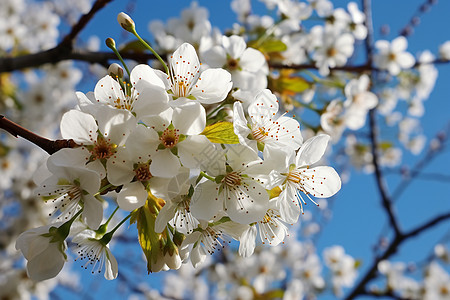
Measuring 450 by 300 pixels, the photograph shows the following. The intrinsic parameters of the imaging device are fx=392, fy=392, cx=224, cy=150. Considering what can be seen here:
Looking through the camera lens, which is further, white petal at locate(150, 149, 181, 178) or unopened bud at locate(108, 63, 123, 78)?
unopened bud at locate(108, 63, 123, 78)

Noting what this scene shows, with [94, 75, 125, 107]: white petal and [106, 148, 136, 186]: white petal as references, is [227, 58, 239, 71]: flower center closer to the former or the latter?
[94, 75, 125, 107]: white petal

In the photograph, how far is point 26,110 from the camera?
4.30 metres

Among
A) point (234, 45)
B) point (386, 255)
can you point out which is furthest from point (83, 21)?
point (386, 255)

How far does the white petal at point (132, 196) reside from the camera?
93 cm

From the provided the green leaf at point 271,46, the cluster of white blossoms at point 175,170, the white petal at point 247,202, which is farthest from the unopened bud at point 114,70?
the green leaf at point 271,46

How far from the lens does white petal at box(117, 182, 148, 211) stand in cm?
93

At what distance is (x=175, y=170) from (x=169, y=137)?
90 mm

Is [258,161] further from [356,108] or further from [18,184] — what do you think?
[18,184]

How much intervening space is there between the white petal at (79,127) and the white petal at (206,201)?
29 centimetres

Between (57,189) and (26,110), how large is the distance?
3.77 meters

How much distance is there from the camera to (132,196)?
95cm

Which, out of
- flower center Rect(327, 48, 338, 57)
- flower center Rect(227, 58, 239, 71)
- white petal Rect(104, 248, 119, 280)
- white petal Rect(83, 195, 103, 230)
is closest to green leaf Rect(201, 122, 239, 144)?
white petal Rect(83, 195, 103, 230)

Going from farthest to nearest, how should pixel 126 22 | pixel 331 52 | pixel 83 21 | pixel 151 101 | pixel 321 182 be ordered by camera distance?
pixel 331 52
pixel 83 21
pixel 126 22
pixel 321 182
pixel 151 101

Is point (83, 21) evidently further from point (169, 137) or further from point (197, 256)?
point (197, 256)
